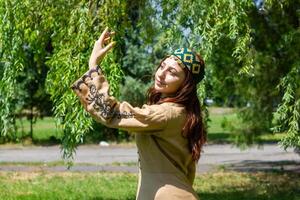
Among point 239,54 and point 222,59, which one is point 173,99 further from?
point 222,59

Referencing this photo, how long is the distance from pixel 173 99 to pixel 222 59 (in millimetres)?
8470

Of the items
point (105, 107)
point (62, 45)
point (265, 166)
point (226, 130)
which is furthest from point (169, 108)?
point (265, 166)

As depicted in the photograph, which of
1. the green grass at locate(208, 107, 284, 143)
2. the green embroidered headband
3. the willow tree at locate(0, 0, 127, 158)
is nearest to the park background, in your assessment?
the willow tree at locate(0, 0, 127, 158)

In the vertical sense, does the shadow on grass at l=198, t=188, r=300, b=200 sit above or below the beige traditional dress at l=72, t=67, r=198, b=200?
below

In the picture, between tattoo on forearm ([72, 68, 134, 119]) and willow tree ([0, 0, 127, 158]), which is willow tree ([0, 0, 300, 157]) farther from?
tattoo on forearm ([72, 68, 134, 119])

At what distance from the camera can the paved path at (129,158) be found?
15.2 metres

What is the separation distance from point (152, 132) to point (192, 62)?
39 centimetres

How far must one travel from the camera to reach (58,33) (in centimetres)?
721

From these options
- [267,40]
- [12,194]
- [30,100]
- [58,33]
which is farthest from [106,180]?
[30,100]

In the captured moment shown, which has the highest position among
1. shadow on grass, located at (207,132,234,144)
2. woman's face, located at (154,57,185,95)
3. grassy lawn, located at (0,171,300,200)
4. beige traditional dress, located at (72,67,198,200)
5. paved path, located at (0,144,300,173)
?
woman's face, located at (154,57,185,95)

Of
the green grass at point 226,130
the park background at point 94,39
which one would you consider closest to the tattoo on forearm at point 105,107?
the park background at point 94,39

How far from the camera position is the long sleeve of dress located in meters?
2.88

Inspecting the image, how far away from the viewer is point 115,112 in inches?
114

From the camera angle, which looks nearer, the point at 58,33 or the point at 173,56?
the point at 173,56
